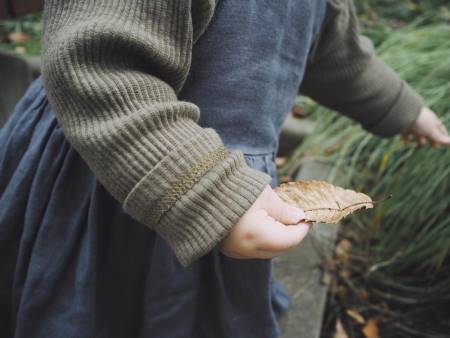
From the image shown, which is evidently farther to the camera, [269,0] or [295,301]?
[295,301]

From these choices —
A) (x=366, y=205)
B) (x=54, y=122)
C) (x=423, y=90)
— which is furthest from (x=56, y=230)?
(x=423, y=90)

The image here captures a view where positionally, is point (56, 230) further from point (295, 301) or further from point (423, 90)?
point (423, 90)

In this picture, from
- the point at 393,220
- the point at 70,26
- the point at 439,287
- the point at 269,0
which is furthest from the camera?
the point at 393,220

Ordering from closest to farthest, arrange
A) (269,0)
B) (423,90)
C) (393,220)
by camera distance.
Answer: (269,0) < (393,220) < (423,90)

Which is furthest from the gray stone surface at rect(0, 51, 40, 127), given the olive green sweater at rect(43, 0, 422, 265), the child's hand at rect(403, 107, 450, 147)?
the child's hand at rect(403, 107, 450, 147)

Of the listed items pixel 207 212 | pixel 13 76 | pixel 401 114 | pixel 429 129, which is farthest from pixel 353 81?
pixel 13 76

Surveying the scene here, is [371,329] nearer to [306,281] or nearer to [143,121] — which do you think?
[306,281]

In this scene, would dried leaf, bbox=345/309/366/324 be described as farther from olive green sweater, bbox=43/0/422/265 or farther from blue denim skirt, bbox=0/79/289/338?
olive green sweater, bbox=43/0/422/265
